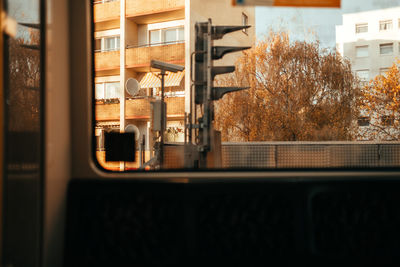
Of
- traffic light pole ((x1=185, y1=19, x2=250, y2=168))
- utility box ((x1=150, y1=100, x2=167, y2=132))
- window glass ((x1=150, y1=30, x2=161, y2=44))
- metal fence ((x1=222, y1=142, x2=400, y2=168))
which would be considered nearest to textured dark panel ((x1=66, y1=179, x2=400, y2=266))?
metal fence ((x1=222, y1=142, x2=400, y2=168))

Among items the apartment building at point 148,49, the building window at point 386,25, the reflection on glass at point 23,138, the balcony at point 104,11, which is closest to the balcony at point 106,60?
the apartment building at point 148,49

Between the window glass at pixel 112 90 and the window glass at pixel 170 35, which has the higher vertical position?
the window glass at pixel 170 35

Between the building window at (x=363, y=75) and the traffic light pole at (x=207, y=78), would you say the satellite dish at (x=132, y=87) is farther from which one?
the building window at (x=363, y=75)

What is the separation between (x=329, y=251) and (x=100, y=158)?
1119 mm

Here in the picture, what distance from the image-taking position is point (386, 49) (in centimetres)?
229

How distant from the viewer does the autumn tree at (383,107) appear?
2.53 m

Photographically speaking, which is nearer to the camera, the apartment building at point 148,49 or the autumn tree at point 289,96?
the apartment building at point 148,49

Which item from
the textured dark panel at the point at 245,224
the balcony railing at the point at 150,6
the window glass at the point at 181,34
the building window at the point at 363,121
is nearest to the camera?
the textured dark panel at the point at 245,224

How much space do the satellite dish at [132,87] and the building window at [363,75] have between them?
4.92 feet

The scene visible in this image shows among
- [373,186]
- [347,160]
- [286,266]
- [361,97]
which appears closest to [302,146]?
[347,160]

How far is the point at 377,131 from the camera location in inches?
105

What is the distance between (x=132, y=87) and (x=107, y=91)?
1.50 feet

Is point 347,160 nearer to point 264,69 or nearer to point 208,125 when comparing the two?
point 208,125

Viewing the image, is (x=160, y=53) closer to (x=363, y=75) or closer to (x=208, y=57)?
(x=208, y=57)
